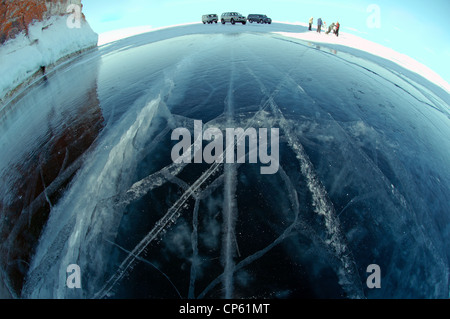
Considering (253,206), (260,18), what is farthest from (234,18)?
(253,206)

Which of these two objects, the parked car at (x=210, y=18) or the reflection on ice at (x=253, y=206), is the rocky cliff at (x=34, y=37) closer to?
the reflection on ice at (x=253, y=206)

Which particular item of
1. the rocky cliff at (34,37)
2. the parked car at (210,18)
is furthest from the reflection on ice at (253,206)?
the parked car at (210,18)

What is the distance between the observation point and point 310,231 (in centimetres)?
321

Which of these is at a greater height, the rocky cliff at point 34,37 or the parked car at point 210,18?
the parked car at point 210,18

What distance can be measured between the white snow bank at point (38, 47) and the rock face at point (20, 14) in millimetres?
335

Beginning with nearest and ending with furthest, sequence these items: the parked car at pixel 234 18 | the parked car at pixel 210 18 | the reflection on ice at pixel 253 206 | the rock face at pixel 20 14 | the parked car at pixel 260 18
Answer: the reflection on ice at pixel 253 206, the rock face at pixel 20 14, the parked car at pixel 234 18, the parked car at pixel 260 18, the parked car at pixel 210 18

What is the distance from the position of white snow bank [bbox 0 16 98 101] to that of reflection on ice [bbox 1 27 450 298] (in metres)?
10.1

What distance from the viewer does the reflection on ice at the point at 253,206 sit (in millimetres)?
2861

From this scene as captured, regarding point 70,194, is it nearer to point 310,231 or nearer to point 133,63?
point 310,231

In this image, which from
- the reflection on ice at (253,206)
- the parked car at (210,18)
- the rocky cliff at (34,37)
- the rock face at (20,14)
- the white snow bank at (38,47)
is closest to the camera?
the reflection on ice at (253,206)

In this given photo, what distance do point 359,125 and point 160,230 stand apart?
5498mm

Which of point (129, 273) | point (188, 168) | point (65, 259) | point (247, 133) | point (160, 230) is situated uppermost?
point (247, 133)
